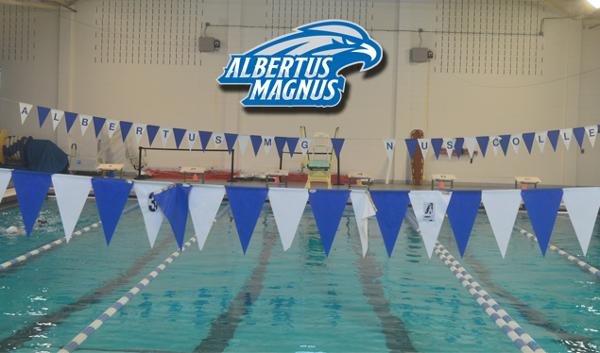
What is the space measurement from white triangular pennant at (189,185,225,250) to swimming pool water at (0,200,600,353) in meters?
0.72

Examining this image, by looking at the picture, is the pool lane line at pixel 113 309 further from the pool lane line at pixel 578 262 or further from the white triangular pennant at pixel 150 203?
the pool lane line at pixel 578 262

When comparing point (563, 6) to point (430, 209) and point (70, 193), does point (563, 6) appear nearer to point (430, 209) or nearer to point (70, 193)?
point (430, 209)

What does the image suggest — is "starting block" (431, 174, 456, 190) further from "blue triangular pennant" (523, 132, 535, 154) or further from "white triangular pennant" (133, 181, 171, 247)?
"white triangular pennant" (133, 181, 171, 247)

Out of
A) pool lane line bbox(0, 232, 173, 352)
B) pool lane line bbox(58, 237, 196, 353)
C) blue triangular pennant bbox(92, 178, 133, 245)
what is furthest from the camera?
blue triangular pennant bbox(92, 178, 133, 245)

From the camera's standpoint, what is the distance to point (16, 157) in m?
17.0

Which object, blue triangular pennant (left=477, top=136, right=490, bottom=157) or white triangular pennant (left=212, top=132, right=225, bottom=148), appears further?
white triangular pennant (left=212, top=132, right=225, bottom=148)

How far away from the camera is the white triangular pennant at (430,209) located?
5.83 metres

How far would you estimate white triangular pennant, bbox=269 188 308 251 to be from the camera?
5766 millimetres

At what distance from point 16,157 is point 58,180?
1236 cm

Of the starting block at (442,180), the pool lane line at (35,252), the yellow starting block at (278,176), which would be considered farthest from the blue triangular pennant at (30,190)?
the starting block at (442,180)

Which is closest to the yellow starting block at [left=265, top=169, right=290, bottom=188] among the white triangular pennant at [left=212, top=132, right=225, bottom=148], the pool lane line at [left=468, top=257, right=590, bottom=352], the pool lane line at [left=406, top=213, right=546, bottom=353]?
the white triangular pennant at [left=212, top=132, right=225, bottom=148]

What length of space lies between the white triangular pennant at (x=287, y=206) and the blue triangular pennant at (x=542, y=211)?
6.42ft

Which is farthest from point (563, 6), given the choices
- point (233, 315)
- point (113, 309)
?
point (113, 309)

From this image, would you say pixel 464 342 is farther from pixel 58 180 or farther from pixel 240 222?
pixel 58 180
